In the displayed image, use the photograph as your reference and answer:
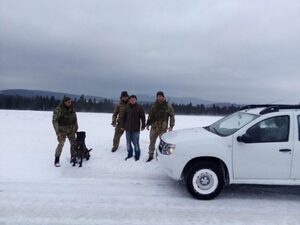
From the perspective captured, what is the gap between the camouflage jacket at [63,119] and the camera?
28.0ft

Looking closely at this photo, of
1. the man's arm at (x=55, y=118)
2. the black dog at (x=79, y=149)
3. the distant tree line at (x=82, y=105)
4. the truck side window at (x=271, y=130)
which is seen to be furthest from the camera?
the distant tree line at (x=82, y=105)

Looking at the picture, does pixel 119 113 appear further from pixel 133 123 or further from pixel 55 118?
pixel 55 118

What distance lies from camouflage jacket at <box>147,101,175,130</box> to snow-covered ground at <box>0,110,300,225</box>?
1050mm

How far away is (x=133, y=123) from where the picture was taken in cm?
927

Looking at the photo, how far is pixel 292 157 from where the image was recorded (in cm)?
636

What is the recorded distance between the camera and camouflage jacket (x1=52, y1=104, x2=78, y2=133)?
852cm

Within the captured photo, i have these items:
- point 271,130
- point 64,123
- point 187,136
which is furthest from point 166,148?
point 64,123

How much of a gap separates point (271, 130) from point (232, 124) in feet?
3.15

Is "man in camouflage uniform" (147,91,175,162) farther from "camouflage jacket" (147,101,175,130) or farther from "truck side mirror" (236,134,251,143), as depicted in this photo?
"truck side mirror" (236,134,251,143)

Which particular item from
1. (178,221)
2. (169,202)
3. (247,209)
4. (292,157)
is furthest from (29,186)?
(292,157)

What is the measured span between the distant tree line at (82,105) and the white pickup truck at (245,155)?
44.5m

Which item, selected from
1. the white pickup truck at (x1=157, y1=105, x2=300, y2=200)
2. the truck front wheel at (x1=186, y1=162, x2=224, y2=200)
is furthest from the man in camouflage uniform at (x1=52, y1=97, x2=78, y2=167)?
the truck front wheel at (x1=186, y1=162, x2=224, y2=200)

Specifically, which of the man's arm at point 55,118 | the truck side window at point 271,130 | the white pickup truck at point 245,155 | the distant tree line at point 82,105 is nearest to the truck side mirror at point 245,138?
the white pickup truck at point 245,155

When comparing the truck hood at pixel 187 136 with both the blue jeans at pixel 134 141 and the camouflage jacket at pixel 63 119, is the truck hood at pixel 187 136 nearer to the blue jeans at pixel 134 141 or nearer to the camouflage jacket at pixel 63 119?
the blue jeans at pixel 134 141
